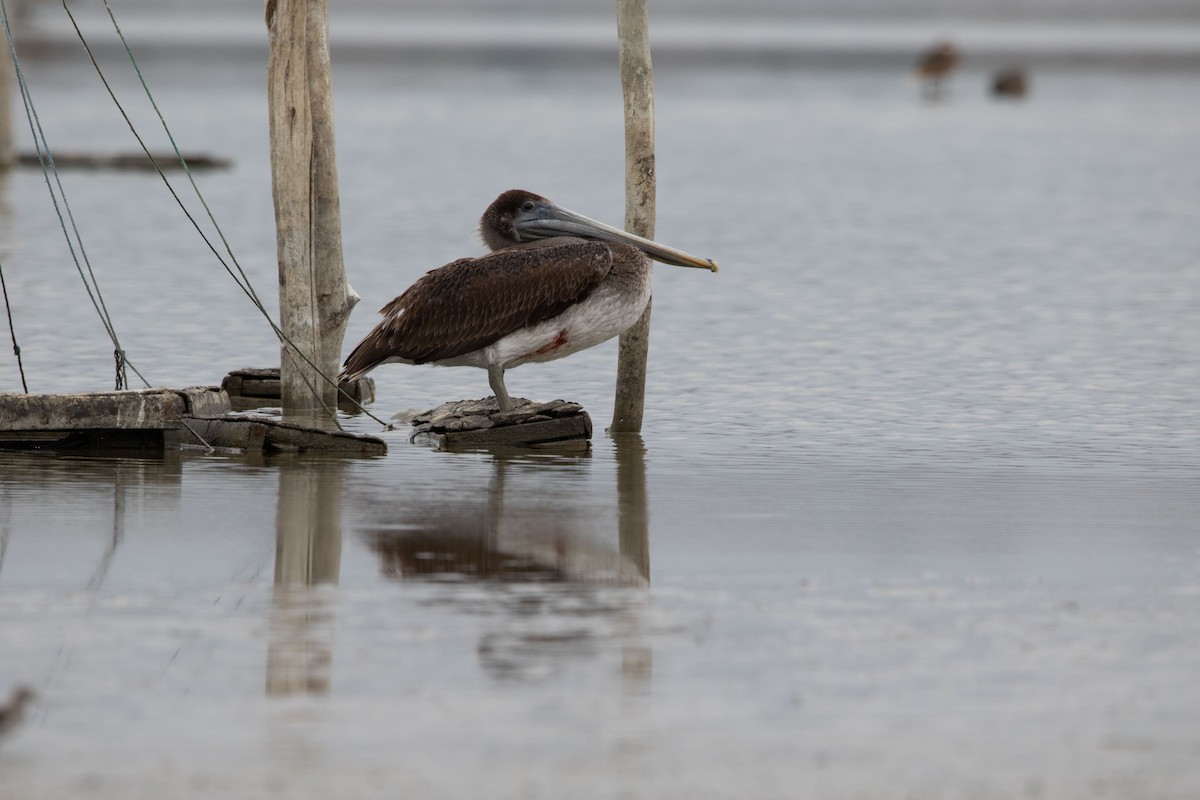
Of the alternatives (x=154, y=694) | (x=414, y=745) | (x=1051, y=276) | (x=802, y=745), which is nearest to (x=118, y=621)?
(x=154, y=694)

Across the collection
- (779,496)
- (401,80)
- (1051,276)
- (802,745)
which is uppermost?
(802,745)

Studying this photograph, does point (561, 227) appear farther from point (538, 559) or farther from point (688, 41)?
point (688, 41)

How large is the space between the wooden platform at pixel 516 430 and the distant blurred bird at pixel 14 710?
505 centimetres

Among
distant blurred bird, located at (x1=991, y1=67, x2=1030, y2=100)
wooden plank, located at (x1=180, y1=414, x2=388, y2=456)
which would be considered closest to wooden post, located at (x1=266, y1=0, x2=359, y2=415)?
wooden plank, located at (x1=180, y1=414, x2=388, y2=456)

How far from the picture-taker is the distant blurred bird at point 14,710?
202 inches

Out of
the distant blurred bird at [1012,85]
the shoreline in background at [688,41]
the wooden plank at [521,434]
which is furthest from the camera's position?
the shoreline in background at [688,41]

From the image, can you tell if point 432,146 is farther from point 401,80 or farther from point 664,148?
point 401,80

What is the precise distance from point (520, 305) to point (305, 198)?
1.36 meters

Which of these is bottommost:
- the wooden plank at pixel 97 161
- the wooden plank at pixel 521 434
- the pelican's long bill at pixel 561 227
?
the wooden plank at pixel 97 161

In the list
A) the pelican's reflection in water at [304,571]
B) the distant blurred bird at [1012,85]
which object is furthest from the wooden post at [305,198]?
the distant blurred bird at [1012,85]

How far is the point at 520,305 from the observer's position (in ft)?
33.4

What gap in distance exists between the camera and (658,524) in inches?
327

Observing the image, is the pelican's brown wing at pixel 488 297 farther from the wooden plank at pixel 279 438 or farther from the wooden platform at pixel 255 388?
the wooden platform at pixel 255 388

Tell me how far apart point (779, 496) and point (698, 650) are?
2765 millimetres
